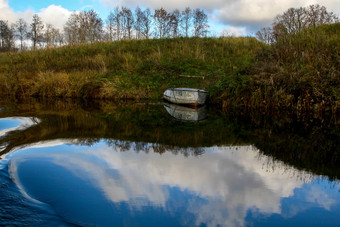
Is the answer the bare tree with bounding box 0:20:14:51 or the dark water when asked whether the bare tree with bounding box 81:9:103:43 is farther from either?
the dark water

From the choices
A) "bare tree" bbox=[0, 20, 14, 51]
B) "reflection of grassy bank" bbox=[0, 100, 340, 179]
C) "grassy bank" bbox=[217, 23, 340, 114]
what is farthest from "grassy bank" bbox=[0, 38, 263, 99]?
"bare tree" bbox=[0, 20, 14, 51]

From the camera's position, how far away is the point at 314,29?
15.1m

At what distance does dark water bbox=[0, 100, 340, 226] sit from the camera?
3.15m

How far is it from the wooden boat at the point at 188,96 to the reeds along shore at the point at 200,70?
3.02 feet

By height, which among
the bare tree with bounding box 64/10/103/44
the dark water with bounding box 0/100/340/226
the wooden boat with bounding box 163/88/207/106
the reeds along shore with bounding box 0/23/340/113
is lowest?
the dark water with bounding box 0/100/340/226

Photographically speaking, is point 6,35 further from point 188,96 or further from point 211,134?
point 211,134

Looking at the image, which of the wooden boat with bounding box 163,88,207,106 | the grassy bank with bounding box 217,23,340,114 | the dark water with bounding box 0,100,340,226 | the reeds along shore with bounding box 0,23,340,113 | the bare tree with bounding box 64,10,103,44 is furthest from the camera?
the bare tree with bounding box 64,10,103,44

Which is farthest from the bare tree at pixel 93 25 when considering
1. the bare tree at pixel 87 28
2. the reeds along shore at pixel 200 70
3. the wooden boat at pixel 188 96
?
the wooden boat at pixel 188 96

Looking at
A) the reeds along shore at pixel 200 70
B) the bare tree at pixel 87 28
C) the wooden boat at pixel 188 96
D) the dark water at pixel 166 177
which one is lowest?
the dark water at pixel 166 177

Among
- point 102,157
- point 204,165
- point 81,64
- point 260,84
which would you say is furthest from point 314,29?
point 81,64

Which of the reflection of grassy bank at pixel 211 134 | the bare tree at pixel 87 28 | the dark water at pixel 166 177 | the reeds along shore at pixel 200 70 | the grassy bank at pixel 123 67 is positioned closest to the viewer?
the dark water at pixel 166 177

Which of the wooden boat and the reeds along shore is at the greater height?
the reeds along shore

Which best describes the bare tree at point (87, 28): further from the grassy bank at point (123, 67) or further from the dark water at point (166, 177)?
the dark water at point (166, 177)

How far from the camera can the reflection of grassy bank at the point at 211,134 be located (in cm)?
592
